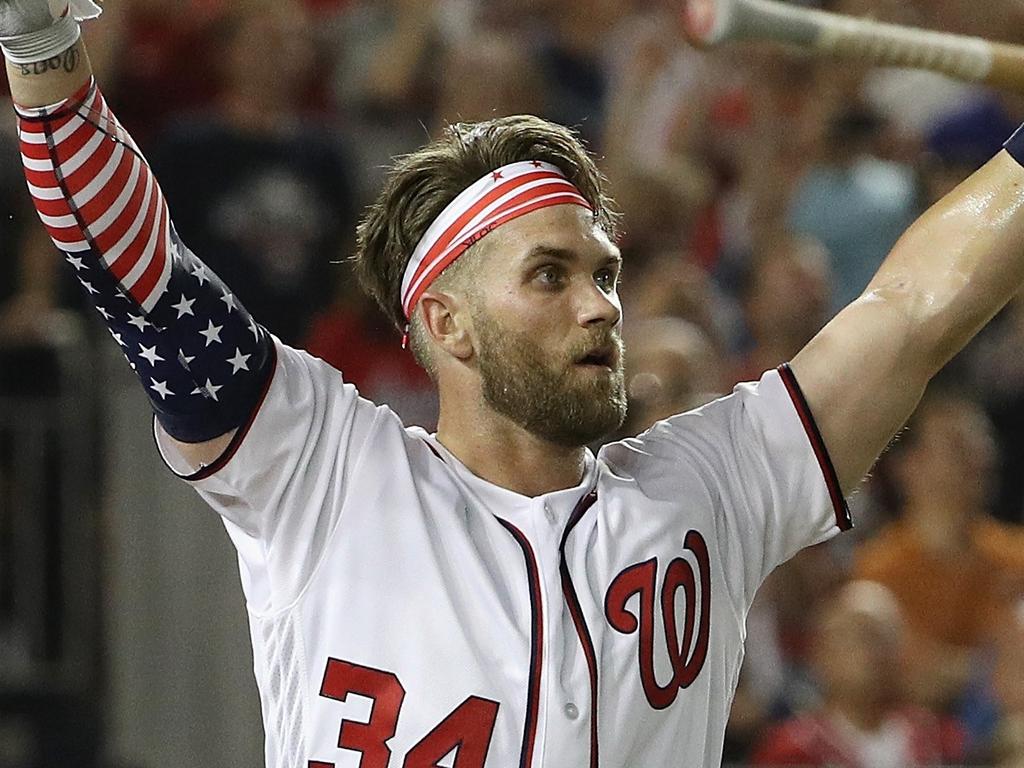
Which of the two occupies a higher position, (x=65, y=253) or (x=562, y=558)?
(x=65, y=253)

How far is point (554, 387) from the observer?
2.78 metres

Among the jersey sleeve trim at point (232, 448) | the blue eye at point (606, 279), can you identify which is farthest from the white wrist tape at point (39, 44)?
the blue eye at point (606, 279)

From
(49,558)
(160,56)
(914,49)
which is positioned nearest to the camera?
(914,49)

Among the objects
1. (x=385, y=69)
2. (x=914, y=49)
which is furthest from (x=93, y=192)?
(x=385, y=69)

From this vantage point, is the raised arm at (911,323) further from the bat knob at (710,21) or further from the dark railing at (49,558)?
the dark railing at (49,558)

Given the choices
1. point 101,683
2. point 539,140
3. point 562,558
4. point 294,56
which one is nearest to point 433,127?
point 294,56

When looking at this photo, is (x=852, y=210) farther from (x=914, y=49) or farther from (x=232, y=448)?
(x=232, y=448)

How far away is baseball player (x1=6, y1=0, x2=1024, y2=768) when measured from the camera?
2574mm

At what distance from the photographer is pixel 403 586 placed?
8.70ft

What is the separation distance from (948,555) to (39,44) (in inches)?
150

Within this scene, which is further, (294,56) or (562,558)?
(294,56)

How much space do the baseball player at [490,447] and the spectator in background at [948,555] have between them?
8.41 ft

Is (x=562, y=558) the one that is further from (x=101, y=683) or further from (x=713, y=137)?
(x=713, y=137)

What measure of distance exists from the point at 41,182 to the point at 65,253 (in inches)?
4.4
